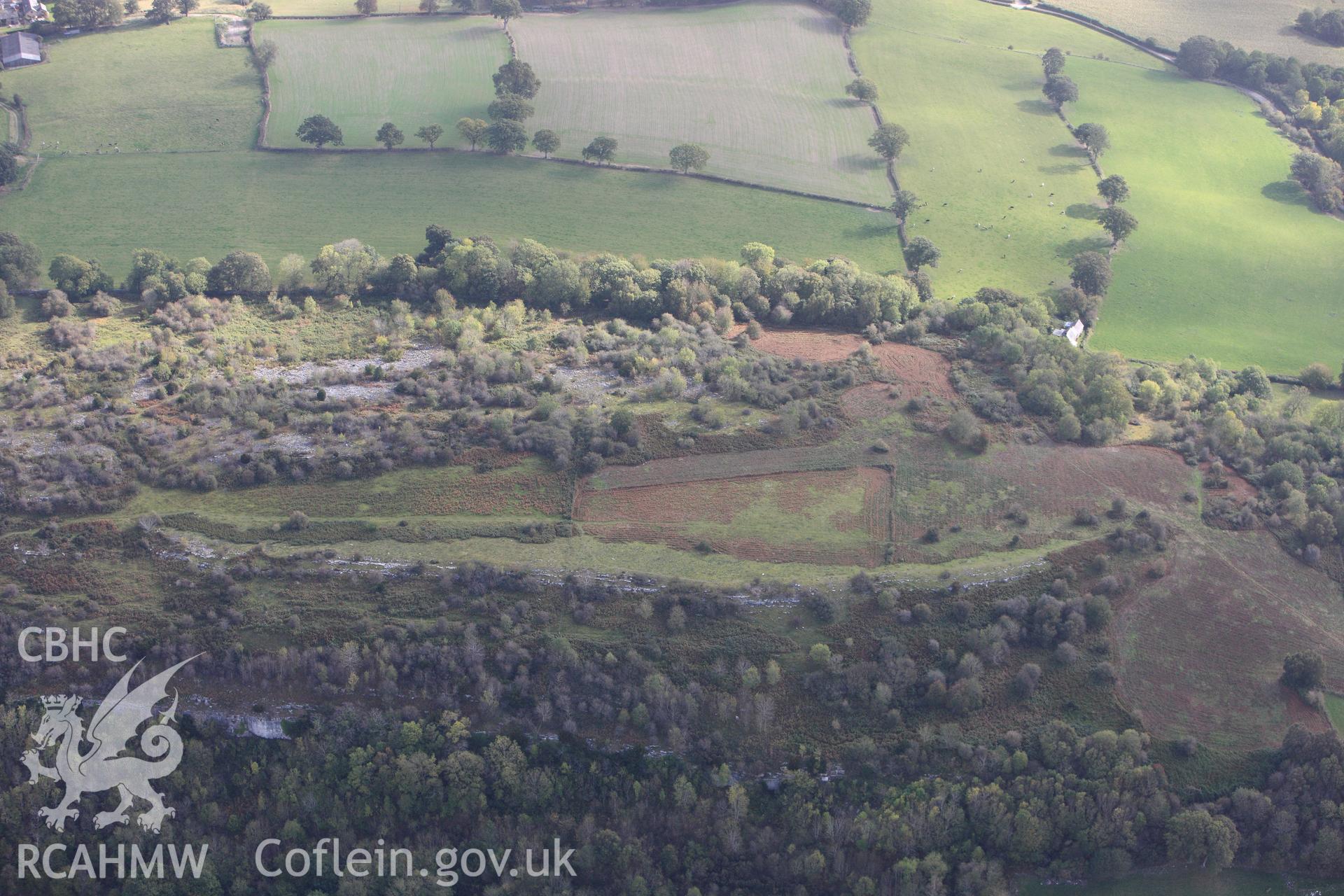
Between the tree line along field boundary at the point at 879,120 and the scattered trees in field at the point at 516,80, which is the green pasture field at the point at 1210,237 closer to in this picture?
the tree line along field boundary at the point at 879,120

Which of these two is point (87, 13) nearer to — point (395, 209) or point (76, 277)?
point (76, 277)

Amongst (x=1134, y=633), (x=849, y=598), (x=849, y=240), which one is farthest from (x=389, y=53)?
(x=1134, y=633)

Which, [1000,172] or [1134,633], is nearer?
[1134,633]

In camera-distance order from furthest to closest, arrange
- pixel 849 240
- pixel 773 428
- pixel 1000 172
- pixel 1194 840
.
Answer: pixel 1000 172 → pixel 849 240 → pixel 773 428 → pixel 1194 840

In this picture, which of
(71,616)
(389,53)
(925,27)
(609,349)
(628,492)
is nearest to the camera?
(71,616)

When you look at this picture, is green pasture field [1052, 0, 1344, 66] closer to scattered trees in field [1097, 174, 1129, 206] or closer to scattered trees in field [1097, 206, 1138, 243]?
scattered trees in field [1097, 174, 1129, 206]

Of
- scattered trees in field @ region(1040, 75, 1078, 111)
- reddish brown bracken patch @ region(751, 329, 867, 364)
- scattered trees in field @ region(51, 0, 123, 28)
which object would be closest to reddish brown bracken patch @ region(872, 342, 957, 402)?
reddish brown bracken patch @ region(751, 329, 867, 364)

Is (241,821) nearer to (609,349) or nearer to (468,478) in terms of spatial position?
(468,478)

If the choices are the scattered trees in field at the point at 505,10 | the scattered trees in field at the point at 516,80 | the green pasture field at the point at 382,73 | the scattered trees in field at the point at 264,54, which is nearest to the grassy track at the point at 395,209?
the green pasture field at the point at 382,73
